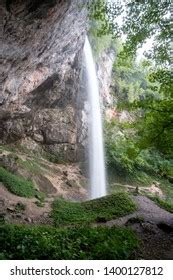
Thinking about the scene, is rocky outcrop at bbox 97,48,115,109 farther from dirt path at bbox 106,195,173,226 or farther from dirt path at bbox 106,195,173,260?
dirt path at bbox 106,195,173,260

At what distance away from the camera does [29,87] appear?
19844 millimetres

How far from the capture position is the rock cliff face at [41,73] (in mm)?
11133

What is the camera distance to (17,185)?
17.0 meters

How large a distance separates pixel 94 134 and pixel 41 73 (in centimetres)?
851

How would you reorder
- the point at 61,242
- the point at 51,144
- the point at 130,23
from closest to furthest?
1. the point at 61,242
2. the point at 130,23
3. the point at 51,144

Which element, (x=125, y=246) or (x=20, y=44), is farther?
(x=20, y=44)

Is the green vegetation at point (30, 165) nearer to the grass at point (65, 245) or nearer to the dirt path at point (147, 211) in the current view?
the dirt path at point (147, 211)

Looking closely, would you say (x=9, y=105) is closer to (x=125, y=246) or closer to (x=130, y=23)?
(x=130, y=23)

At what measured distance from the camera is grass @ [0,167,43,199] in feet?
54.0

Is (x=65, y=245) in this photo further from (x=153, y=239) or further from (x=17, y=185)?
(x=17, y=185)

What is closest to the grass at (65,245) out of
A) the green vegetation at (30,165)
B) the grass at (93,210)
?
the grass at (93,210)

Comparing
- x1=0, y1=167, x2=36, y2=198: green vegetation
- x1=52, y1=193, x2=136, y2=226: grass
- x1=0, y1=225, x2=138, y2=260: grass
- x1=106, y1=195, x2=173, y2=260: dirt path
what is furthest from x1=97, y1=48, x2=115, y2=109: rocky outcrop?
x1=0, y1=225, x2=138, y2=260: grass
